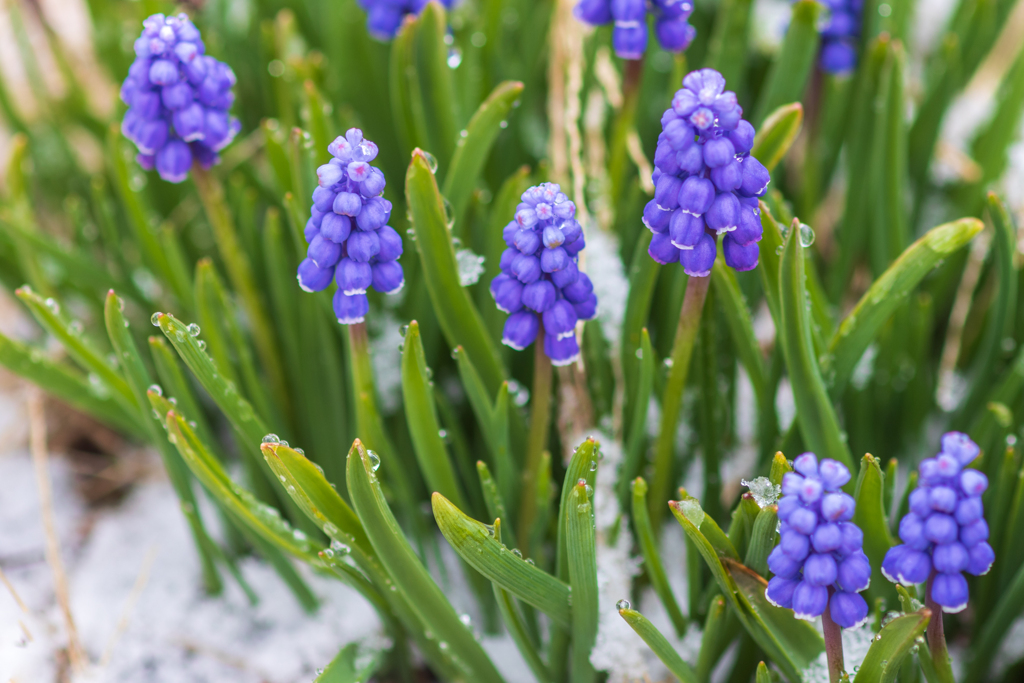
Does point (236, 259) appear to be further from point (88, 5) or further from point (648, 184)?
point (88, 5)

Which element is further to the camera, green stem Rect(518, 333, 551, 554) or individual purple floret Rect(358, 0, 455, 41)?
individual purple floret Rect(358, 0, 455, 41)

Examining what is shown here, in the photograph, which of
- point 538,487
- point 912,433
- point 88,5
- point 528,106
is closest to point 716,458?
point 538,487

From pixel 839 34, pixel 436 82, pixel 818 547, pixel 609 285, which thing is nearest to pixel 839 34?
pixel 839 34

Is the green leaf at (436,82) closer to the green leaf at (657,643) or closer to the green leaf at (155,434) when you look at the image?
the green leaf at (155,434)

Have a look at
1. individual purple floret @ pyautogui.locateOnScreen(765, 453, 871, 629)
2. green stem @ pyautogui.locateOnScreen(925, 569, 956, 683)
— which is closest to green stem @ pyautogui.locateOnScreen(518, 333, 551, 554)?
individual purple floret @ pyautogui.locateOnScreen(765, 453, 871, 629)

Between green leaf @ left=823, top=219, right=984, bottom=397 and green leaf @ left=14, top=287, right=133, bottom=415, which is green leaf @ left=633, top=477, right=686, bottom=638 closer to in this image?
green leaf @ left=823, top=219, right=984, bottom=397

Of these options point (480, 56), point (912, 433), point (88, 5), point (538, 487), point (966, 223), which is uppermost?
point (88, 5)
